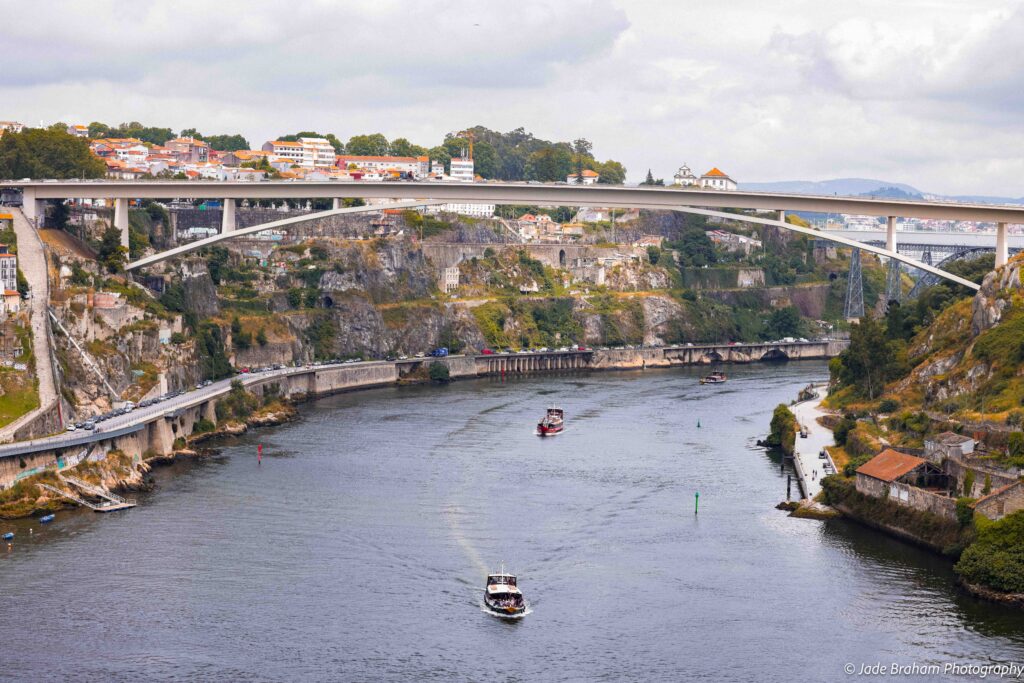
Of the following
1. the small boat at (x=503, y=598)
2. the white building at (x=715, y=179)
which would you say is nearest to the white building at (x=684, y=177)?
the white building at (x=715, y=179)

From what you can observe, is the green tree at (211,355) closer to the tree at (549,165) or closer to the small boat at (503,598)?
the small boat at (503,598)

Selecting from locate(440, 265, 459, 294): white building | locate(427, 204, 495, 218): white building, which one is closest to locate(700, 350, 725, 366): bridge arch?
locate(440, 265, 459, 294): white building

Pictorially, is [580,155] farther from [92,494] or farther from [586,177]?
[92,494]

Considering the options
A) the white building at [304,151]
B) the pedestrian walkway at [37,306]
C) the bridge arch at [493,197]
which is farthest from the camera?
the white building at [304,151]

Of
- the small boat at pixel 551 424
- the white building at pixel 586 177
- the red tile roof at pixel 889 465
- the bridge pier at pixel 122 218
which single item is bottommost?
the small boat at pixel 551 424

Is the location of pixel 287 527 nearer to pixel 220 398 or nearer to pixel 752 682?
pixel 752 682

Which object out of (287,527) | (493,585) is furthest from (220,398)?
(493,585)

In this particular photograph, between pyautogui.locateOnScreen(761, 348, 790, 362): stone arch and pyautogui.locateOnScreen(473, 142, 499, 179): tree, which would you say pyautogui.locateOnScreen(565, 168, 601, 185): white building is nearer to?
pyautogui.locateOnScreen(473, 142, 499, 179): tree
